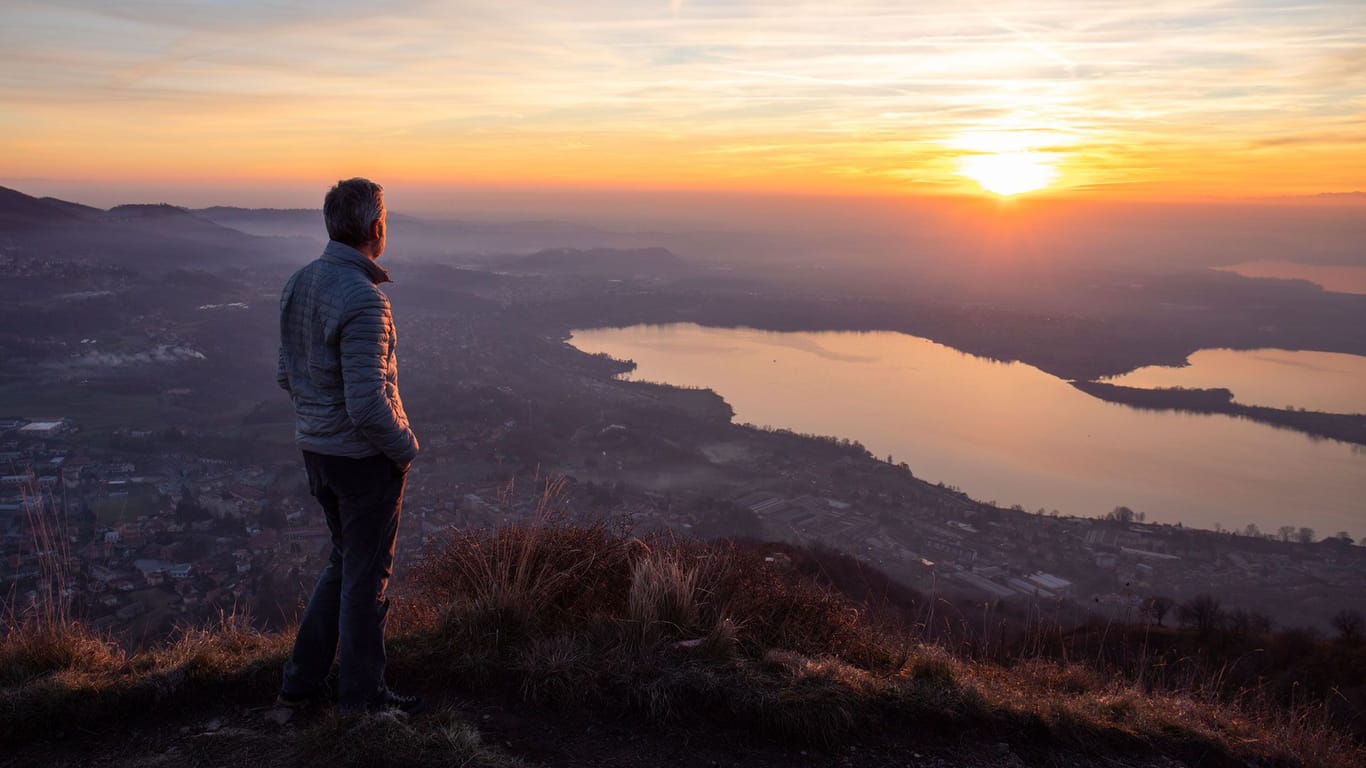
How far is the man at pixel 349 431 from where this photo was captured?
8.13 ft

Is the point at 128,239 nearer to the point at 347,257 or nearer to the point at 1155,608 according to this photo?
the point at 347,257

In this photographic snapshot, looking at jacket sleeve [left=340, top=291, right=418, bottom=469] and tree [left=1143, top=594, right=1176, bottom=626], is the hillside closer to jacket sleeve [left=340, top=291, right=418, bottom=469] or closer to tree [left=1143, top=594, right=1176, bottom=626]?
jacket sleeve [left=340, top=291, right=418, bottom=469]

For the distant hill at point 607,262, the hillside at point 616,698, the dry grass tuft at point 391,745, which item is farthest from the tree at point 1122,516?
the distant hill at point 607,262

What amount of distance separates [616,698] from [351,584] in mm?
1079

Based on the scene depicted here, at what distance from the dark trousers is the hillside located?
0.15 meters

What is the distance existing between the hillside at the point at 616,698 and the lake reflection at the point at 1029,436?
16.9 meters

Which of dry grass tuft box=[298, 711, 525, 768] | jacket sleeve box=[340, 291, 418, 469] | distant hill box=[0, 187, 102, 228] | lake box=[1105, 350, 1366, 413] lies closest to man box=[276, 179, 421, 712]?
jacket sleeve box=[340, 291, 418, 469]

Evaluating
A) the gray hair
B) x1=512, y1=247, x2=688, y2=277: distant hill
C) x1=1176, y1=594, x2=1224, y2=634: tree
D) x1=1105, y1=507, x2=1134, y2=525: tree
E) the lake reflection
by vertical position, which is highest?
x1=512, y1=247, x2=688, y2=277: distant hill

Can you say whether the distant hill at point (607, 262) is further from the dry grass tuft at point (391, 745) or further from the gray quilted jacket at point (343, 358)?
the dry grass tuft at point (391, 745)

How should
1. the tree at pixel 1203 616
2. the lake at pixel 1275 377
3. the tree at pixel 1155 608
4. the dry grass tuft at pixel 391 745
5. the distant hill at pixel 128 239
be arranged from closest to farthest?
the dry grass tuft at pixel 391 745
the tree at pixel 1155 608
the tree at pixel 1203 616
the distant hill at pixel 128 239
the lake at pixel 1275 377

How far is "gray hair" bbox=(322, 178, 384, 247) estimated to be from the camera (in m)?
2.56

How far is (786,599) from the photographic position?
3.86m

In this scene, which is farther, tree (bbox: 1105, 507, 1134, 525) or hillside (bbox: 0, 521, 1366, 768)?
tree (bbox: 1105, 507, 1134, 525)

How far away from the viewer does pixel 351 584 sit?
2695 mm
